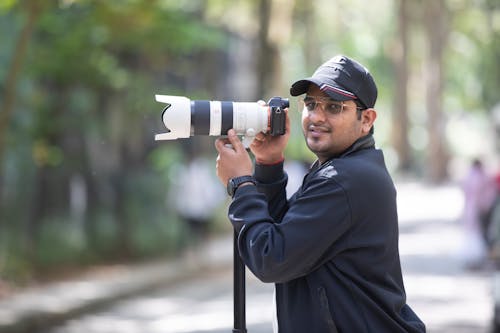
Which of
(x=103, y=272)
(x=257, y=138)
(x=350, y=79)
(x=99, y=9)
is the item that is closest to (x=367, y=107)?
(x=350, y=79)

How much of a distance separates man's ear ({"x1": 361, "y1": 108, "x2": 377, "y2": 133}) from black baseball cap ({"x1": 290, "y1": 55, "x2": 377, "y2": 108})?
0.02m

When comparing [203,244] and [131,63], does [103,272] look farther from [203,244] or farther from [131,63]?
[131,63]

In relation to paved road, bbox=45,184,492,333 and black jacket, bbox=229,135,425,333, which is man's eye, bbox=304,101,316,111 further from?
paved road, bbox=45,184,492,333

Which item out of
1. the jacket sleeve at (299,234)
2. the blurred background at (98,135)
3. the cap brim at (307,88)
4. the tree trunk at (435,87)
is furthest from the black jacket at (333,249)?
the tree trunk at (435,87)

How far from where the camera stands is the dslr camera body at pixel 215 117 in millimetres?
3332

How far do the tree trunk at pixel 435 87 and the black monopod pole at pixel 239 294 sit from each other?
34.0 meters

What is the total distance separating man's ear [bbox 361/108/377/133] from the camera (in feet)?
10.9

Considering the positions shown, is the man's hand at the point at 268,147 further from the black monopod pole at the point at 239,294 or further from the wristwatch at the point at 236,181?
the black monopod pole at the point at 239,294

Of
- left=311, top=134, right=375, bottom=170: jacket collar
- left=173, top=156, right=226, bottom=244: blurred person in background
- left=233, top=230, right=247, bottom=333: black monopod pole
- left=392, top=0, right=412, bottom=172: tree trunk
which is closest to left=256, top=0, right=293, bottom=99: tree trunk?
left=173, top=156, right=226, bottom=244: blurred person in background

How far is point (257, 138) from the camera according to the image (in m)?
3.53

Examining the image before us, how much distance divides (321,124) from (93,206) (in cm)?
1329

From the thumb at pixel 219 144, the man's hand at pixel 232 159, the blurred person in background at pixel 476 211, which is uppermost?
the thumb at pixel 219 144

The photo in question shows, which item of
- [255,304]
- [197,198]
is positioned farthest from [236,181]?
[197,198]

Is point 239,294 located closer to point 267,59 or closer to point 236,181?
point 236,181
